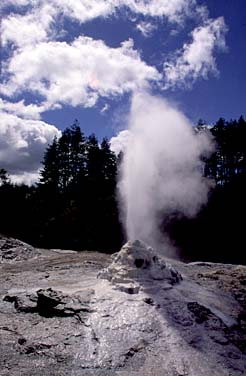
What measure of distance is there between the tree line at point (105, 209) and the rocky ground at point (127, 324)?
Result: 51.7 feet

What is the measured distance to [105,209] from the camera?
26.4m

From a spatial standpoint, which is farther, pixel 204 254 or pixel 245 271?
pixel 204 254

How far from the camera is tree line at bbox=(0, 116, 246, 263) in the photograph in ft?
77.2

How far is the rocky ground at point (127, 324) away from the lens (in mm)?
4621

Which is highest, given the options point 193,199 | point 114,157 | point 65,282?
point 114,157

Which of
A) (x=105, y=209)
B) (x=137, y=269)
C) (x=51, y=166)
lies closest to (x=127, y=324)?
(x=137, y=269)

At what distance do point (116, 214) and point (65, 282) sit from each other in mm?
17799

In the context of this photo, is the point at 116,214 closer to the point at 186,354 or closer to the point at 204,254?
the point at 204,254

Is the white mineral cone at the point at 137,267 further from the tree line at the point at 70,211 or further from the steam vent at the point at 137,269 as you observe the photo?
the tree line at the point at 70,211

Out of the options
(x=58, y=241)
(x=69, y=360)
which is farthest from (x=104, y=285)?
(x=58, y=241)

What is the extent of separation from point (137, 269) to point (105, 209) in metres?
19.8

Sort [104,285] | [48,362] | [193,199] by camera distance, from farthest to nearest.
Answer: [193,199], [104,285], [48,362]

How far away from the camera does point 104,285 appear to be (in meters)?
6.54

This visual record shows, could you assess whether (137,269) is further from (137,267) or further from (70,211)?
(70,211)
